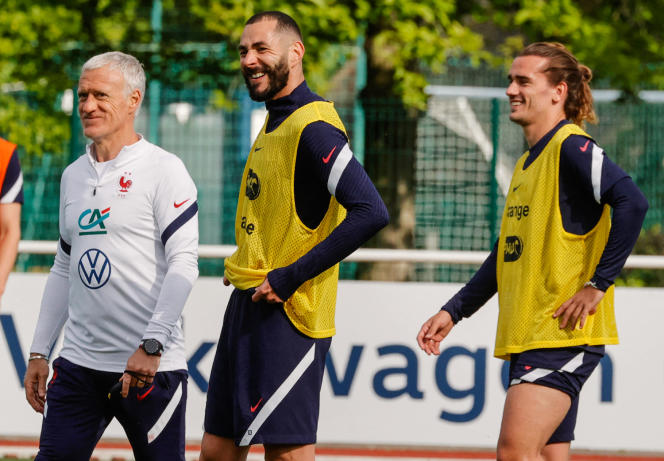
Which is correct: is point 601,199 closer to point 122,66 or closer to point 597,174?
point 597,174

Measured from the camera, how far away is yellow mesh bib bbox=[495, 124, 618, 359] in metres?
4.36

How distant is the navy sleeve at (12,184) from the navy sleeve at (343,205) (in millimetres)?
1789

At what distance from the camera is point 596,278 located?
4266 mm

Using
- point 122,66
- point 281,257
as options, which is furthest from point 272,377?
point 122,66

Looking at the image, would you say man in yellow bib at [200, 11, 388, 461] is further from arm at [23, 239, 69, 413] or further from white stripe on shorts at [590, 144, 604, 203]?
white stripe on shorts at [590, 144, 604, 203]

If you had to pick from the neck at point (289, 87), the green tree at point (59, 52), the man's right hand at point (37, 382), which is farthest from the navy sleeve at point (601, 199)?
the green tree at point (59, 52)

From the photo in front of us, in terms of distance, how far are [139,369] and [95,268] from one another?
47cm

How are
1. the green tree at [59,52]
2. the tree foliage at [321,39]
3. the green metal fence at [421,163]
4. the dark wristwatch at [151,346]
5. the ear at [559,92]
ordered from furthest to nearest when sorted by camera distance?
1. the green tree at [59,52]
2. the tree foliage at [321,39]
3. the green metal fence at [421,163]
4. the ear at [559,92]
5. the dark wristwatch at [151,346]

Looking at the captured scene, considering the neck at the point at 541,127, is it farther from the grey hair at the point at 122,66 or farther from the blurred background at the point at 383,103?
the blurred background at the point at 383,103

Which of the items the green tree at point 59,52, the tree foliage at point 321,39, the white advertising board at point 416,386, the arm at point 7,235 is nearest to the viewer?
the arm at point 7,235

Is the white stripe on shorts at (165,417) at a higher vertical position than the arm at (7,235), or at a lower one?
lower

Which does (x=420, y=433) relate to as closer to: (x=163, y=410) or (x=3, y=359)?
(x=3, y=359)

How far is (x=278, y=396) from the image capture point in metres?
4.13

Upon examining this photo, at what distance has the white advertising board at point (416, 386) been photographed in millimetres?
7402
